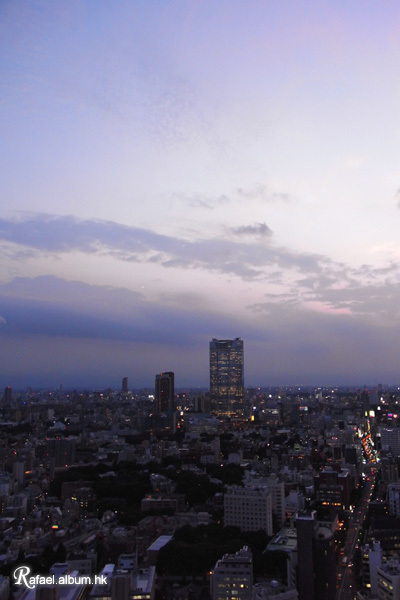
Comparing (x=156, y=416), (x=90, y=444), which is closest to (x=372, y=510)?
(x=90, y=444)

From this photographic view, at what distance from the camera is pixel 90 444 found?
18047 mm

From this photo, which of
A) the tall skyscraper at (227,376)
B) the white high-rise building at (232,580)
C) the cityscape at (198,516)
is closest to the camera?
the white high-rise building at (232,580)

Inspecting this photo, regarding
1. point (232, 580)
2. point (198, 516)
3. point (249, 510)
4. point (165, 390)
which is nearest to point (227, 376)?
Answer: point (165, 390)

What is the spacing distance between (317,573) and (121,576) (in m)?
2.12

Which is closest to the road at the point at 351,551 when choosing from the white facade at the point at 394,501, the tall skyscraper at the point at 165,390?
the white facade at the point at 394,501

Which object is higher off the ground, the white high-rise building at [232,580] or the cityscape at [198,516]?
the white high-rise building at [232,580]

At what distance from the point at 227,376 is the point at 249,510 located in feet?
86.2

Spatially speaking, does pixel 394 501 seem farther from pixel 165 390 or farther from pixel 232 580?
pixel 165 390

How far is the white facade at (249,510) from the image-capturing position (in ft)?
27.7

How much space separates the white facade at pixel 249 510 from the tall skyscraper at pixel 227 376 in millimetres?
23874

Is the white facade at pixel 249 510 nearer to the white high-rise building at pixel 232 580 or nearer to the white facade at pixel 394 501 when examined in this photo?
the white facade at pixel 394 501

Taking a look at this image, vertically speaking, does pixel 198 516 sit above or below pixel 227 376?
below

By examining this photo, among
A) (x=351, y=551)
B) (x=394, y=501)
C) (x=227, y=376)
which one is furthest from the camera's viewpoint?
(x=227, y=376)

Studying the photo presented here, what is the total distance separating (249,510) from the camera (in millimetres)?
8500
